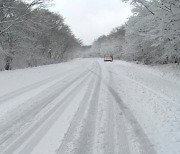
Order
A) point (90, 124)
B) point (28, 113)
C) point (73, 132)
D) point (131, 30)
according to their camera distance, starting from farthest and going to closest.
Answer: point (131, 30)
point (28, 113)
point (90, 124)
point (73, 132)

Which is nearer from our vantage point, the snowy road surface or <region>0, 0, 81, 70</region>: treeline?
the snowy road surface

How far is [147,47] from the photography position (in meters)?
42.6

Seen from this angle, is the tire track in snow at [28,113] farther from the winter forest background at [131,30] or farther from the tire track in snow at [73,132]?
the winter forest background at [131,30]

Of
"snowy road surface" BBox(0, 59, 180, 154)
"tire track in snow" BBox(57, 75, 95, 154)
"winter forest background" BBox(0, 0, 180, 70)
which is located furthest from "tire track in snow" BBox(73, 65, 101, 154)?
"winter forest background" BBox(0, 0, 180, 70)

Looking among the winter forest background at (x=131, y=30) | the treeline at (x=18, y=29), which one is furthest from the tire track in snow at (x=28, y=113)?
the treeline at (x=18, y=29)

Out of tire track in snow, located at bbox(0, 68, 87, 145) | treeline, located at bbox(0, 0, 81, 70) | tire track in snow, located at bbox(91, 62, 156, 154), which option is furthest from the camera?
treeline, located at bbox(0, 0, 81, 70)

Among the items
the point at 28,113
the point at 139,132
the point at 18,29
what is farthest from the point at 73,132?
the point at 18,29

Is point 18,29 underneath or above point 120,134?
above

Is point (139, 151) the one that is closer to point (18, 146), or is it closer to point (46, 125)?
point (18, 146)

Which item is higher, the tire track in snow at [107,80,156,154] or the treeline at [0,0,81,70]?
the treeline at [0,0,81,70]

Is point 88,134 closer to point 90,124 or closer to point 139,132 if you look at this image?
point 90,124

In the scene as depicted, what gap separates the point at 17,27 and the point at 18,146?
2773 centimetres

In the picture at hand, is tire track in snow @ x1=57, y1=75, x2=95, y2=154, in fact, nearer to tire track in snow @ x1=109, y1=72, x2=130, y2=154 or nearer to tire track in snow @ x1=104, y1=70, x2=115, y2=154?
tire track in snow @ x1=104, y1=70, x2=115, y2=154

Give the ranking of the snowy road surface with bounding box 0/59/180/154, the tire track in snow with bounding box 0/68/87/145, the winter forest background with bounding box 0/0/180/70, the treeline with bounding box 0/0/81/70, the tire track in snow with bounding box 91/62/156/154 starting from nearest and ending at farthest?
the tire track in snow with bounding box 91/62/156/154 → the snowy road surface with bounding box 0/59/180/154 → the tire track in snow with bounding box 0/68/87/145 → the winter forest background with bounding box 0/0/180/70 → the treeline with bounding box 0/0/81/70
